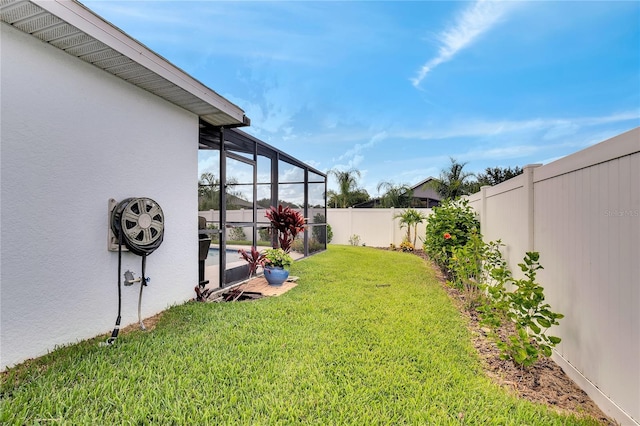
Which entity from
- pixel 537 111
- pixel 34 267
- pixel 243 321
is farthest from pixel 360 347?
pixel 537 111

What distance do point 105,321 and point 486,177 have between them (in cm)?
1711

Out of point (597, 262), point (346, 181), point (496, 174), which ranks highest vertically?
point (496, 174)

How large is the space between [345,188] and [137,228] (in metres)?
14.2

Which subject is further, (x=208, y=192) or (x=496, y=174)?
(x=496, y=174)

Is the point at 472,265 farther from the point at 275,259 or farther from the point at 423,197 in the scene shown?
the point at 423,197

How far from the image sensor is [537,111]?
10.3 metres

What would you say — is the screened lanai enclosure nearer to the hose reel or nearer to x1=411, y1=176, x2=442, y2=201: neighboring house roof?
the hose reel

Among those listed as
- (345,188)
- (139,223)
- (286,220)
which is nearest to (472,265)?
(286,220)

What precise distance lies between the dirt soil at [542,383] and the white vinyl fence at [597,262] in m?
0.06

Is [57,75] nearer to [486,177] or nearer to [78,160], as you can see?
[78,160]

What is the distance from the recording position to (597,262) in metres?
2.00

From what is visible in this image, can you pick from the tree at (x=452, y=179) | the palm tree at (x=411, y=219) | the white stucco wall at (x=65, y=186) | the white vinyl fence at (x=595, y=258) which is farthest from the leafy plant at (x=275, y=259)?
the tree at (x=452, y=179)

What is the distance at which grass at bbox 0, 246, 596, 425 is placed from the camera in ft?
5.85

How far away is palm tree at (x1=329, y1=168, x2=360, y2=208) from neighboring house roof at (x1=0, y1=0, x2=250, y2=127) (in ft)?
42.8
